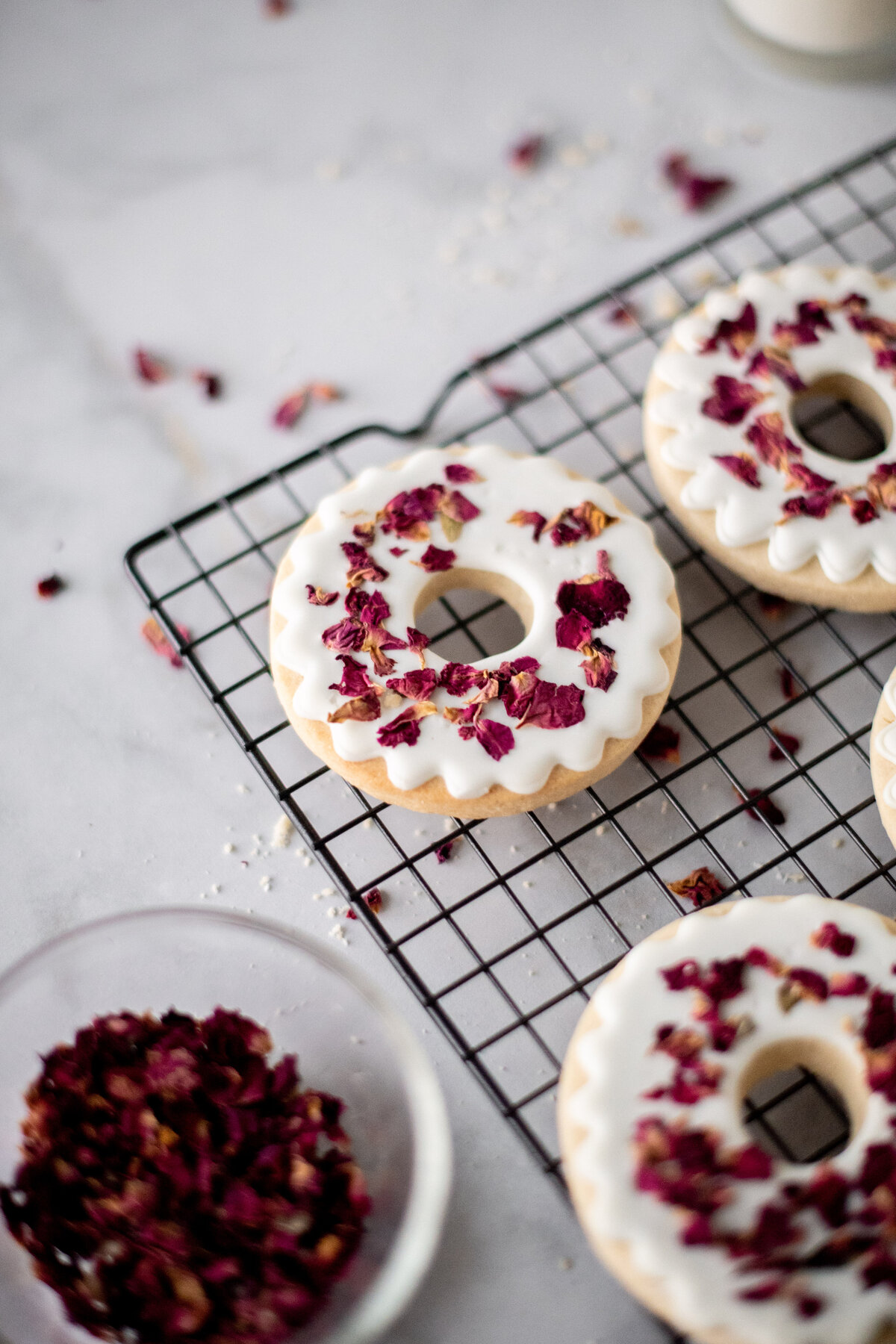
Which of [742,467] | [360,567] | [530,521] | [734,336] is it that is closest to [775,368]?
[734,336]

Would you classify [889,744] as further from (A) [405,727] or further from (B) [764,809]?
(A) [405,727]

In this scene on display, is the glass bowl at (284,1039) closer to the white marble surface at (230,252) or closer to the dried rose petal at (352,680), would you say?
the white marble surface at (230,252)

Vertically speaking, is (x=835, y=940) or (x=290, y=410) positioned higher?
(x=290, y=410)

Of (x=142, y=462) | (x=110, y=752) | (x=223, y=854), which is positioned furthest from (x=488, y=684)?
(x=142, y=462)

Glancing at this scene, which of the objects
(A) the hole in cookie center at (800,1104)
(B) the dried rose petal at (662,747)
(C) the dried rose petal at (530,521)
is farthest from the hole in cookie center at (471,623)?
(A) the hole in cookie center at (800,1104)

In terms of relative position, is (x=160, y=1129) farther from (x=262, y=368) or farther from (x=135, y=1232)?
(x=262, y=368)
